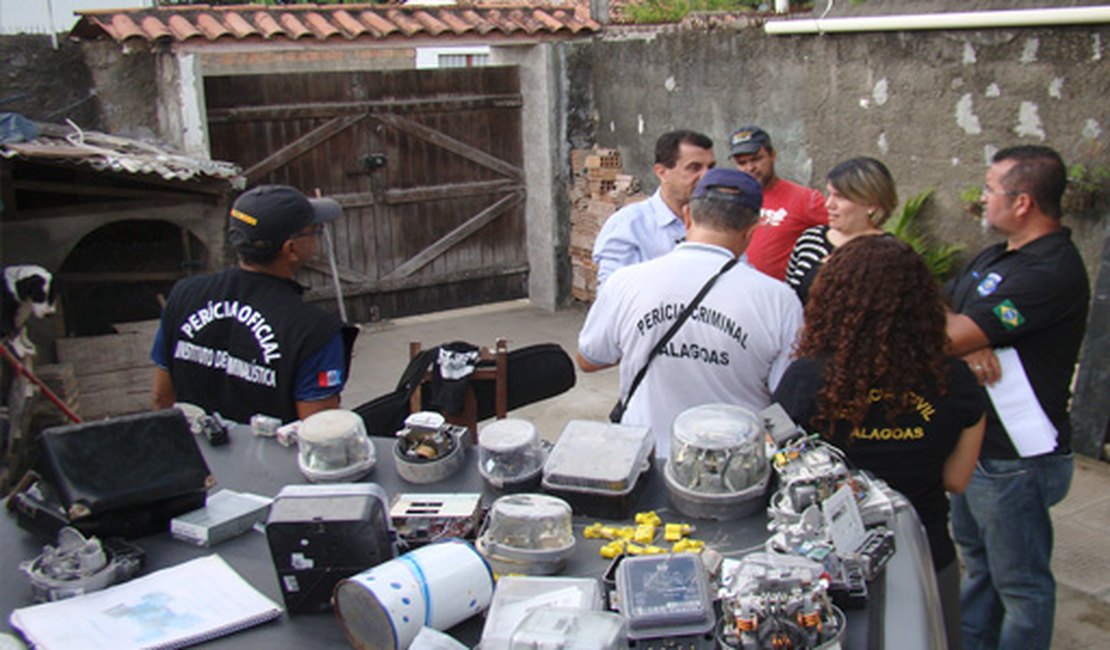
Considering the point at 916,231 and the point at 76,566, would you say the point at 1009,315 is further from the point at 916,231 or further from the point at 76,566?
the point at 916,231

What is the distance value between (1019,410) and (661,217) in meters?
1.82

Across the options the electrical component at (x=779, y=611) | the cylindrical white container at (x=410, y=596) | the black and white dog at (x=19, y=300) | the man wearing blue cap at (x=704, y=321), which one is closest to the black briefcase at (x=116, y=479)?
the cylindrical white container at (x=410, y=596)

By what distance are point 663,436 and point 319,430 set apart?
1.15m

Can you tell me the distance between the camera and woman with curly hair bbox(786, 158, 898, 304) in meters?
3.85

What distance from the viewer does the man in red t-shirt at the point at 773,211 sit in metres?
4.62

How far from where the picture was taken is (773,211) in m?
4.68

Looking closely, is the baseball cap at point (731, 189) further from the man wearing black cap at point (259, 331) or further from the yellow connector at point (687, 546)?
the yellow connector at point (687, 546)

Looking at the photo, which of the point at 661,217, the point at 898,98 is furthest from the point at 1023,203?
Answer: the point at 898,98

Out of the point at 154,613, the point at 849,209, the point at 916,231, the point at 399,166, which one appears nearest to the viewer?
the point at 154,613

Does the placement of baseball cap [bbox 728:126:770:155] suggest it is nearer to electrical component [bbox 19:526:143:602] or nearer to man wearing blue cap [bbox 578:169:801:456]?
man wearing blue cap [bbox 578:169:801:456]

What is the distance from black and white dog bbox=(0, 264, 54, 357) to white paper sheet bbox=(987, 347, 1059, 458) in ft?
17.1

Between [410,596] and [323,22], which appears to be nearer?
[410,596]

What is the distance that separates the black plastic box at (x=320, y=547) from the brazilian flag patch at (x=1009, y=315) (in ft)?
7.04

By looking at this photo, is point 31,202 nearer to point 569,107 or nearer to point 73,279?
point 73,279
